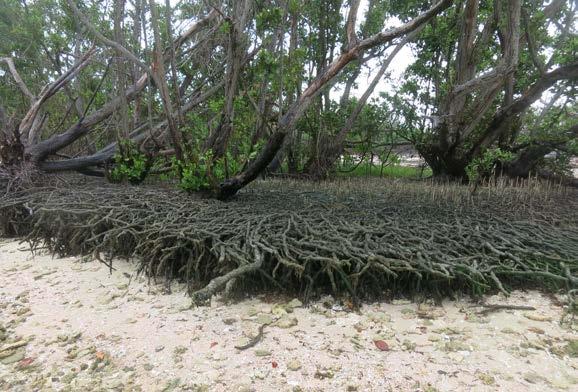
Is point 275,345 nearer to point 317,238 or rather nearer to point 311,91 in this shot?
point 317,238

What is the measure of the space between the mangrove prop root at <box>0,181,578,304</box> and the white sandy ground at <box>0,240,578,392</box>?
0.59 ft

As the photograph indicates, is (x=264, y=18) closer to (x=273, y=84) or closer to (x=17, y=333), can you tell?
(x=273, y=84)

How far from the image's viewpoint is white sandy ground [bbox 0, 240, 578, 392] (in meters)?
2.00

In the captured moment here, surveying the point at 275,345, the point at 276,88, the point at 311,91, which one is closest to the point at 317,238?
the point at 275,345

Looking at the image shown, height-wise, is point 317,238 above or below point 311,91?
below

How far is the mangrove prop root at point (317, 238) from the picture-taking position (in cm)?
278

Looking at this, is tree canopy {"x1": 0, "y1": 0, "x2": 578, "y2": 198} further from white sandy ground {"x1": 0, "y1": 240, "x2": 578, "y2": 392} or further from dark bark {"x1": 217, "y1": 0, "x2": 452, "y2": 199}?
white sandy ground {"x1": 0, "y1": 240, "x2": 578, "y2": 392}

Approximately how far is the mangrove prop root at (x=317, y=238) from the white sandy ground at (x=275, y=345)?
18 cm

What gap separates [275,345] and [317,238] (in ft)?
3.29

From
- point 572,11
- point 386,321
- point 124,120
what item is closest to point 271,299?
point 386,321

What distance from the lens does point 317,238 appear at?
10.2 feet

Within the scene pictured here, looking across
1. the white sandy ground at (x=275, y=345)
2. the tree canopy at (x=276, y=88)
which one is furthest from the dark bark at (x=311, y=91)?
the white sandy ground at (x=275, y=345)

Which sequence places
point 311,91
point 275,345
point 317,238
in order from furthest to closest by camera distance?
point 311,91 < point 317,238 < point 275,345

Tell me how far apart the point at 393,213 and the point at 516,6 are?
3.06 meters
